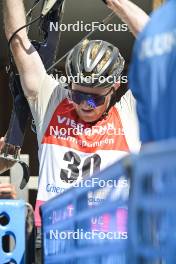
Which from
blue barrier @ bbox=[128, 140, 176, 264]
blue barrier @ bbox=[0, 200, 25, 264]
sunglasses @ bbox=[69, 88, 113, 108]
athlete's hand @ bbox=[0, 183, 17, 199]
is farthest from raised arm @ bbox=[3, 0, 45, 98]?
blue barrier @ bbox=[128, 140, 176, 264]

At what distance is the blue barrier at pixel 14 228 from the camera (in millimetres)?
2086

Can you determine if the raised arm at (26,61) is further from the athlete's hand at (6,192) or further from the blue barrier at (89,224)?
the blue barrier at (89,224)

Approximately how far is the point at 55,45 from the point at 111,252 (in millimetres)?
1727

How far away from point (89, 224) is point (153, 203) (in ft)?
2.28

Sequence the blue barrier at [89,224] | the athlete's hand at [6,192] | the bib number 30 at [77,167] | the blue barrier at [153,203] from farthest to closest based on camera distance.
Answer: the bib number 30 at [77,167]
the athlete's hand at [6,192]
the blue barrier at [89,224]
the blue barrier at [153,203]

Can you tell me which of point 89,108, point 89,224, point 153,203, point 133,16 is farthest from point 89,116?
point 153,203

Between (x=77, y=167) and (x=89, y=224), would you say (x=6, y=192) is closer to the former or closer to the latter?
(x=77, y=167)

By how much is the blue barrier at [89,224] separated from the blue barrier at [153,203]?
0.05 metres

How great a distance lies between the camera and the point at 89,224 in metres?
1.71

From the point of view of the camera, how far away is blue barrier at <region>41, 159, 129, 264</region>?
1323 mm

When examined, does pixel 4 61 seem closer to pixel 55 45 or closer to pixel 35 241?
pixel 55 45

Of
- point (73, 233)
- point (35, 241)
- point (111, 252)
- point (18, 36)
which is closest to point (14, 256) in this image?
point (35, 241)

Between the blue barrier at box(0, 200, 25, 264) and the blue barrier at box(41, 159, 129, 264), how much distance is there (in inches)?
6.5

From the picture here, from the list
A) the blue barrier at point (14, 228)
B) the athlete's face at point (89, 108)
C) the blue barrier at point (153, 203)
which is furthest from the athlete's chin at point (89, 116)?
the blue barrier at point (153, 203)
